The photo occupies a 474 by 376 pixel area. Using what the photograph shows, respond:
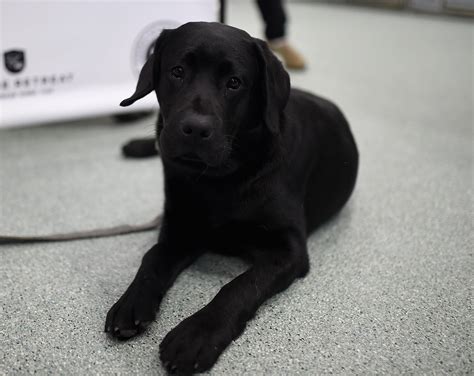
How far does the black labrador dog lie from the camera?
38.0 inches

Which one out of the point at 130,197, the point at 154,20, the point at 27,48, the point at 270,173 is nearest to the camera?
the point at 270,173

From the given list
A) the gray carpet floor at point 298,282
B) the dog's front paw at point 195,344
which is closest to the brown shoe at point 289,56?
the gray carpet floor at point 298,282

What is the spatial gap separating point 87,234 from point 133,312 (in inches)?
16.8

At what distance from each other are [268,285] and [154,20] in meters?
1.30

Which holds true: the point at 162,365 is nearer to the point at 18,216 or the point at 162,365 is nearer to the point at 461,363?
the point at 461,363

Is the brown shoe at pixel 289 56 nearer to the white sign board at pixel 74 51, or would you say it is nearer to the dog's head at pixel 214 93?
the white sign board at pixel 74 51

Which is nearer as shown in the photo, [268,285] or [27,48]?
[268,285]

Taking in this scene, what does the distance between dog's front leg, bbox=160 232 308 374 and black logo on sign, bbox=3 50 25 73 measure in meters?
1.20

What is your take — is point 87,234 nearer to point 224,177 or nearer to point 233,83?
point 224,177

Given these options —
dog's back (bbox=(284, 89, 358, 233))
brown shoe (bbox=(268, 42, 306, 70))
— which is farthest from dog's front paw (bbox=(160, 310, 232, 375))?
brown shoe (bbox=(268, 42, 306, 70))

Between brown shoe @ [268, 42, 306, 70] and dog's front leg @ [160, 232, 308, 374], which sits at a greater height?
dog's front leg @ [160, 232, 308, 374]

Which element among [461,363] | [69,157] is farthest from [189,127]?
[69,157]

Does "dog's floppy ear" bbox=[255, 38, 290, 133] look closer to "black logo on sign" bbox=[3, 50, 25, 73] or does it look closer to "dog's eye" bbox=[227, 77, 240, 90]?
"dog's eye" bbox=[227, 77, 240, 90]

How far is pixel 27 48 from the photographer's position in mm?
1835
